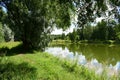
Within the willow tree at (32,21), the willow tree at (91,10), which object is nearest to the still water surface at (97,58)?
the willow tree at (32,21)

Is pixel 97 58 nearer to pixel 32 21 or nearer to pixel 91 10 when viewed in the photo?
pixel 32 21

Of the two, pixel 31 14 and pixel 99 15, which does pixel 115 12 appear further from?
pixel 31 14

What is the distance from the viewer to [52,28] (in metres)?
26.2

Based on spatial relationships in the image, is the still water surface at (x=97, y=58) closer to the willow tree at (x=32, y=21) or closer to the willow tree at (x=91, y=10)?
the willow tree at (x=32, y=21)

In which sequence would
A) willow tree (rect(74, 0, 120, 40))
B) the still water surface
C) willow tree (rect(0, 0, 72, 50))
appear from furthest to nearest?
willow tree (rect(0, 0, 72, 50))
the still water surface
willow tree (rect(74, 0, 120, 40))

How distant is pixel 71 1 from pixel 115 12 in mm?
1917

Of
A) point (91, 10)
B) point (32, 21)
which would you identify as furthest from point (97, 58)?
point (91, 10)

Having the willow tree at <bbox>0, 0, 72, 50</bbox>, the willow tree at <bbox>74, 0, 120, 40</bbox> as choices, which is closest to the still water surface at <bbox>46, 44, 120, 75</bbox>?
the willow tree at <bbox>0, 0, 72, 50</bbox>

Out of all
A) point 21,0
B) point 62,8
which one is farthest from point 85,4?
point 21,0

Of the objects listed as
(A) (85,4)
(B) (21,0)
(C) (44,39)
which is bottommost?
(C) (44,39)

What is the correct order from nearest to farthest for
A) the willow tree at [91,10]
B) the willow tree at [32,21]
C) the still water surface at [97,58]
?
1. the willow tree at [91,10]
2. the still water surface at [97,58]
3. the willow tree at [32,21]

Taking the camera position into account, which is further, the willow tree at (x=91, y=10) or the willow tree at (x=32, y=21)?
the willow tree at (x=32, y=21)

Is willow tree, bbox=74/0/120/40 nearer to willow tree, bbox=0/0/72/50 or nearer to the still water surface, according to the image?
the still water surface

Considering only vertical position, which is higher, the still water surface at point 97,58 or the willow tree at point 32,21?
the willow tree at point 32,21
